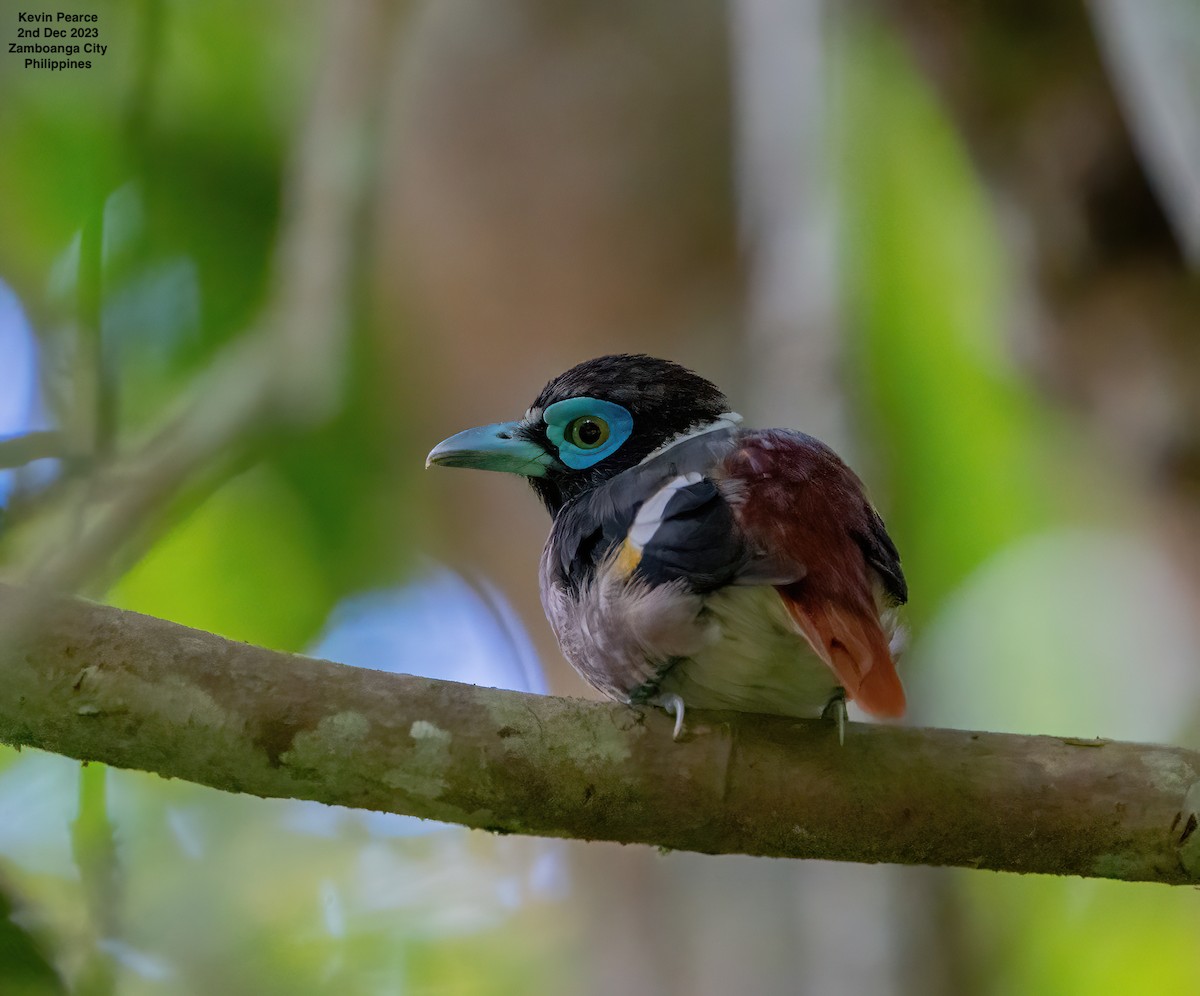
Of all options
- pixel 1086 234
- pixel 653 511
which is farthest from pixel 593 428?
pixel 1086 234

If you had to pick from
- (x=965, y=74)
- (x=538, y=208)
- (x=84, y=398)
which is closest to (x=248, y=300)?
(x=538, y=208)

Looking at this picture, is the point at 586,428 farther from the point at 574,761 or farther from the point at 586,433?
the point at 574,761

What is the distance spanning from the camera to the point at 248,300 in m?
4.26

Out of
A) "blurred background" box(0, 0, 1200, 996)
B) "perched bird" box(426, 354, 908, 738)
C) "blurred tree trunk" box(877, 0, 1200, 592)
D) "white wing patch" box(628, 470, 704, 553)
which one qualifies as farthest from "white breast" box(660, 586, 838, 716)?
"blurred tree trunk" box(877, 0, 1200, 592)

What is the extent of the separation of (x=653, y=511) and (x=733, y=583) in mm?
196

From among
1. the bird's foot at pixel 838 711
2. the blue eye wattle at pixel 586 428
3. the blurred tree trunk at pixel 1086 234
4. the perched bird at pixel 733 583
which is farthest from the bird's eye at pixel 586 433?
the blurred tree trunk at pixel 1086 234

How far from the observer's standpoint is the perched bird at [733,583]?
1.82 m

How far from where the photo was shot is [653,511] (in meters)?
1.95

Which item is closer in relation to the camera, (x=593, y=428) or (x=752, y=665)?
(x=752, y=665)

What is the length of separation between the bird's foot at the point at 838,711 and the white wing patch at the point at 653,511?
391mm

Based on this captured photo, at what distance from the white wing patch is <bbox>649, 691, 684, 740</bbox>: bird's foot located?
244 mm

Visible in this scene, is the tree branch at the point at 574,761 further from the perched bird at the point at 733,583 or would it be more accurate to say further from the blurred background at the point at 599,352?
the blurred background at the point at 599,352

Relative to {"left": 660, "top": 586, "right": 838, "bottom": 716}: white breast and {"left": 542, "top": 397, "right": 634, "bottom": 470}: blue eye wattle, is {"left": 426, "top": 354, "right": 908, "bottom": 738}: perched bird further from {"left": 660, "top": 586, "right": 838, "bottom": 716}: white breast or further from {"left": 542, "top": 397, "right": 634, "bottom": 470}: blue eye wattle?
{"left": 542, "top": 397, "right": 634, "bottom": 470}: blue eye wattle

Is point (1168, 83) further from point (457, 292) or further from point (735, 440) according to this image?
point (457, 292)
